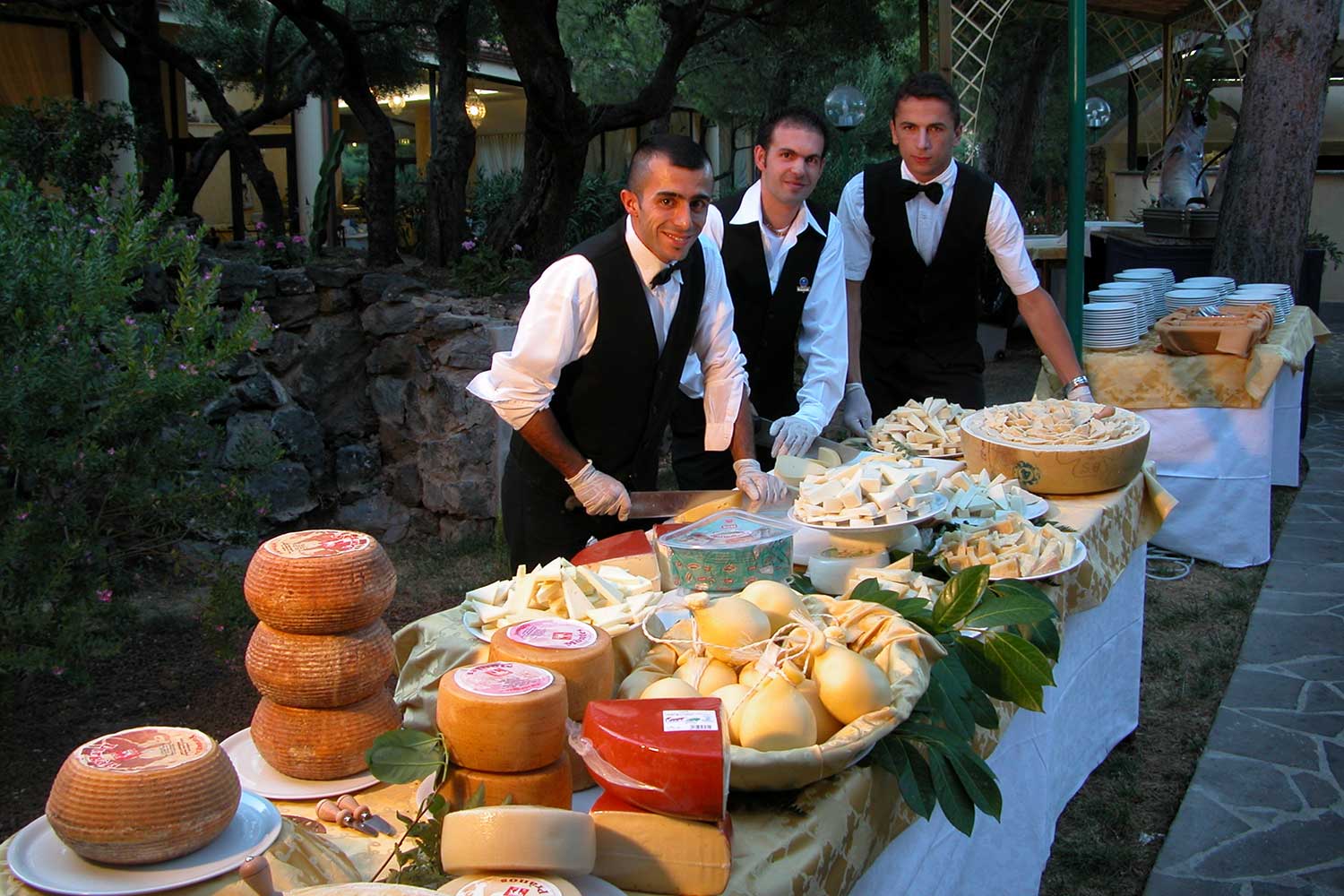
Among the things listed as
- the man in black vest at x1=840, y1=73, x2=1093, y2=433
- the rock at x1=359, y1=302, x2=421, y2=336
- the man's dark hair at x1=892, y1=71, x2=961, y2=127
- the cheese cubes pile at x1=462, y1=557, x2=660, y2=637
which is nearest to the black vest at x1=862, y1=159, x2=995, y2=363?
the man in black vest at x1=840, y1=73, x2=1093, y2=433

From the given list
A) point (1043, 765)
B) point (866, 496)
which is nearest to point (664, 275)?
point (866, 496)

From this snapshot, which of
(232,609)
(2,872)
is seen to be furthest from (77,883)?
(232,609)

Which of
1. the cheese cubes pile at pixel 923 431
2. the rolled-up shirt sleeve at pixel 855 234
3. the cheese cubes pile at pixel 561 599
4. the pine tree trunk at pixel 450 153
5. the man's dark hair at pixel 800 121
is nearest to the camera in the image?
the cheese cubes pile at pixel 561 599

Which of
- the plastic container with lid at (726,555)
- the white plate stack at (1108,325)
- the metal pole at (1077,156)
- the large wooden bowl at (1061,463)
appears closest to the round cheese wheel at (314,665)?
the plastic container with lid at (726,555)

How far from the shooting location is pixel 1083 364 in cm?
541

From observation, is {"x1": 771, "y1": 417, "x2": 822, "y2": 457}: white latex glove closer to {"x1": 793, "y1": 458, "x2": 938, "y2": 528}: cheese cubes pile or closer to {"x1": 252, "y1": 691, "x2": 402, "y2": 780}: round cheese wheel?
{"x1": 793, "y1": 458, "x2": 938, "y2": 528}: cheese cubes pile

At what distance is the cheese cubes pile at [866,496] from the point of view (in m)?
2.41

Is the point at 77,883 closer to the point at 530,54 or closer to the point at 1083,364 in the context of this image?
the point at 1083,364

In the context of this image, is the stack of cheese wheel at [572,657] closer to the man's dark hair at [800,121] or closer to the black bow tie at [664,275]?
the black bow tie at [664,275]

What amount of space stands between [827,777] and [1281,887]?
2.19m

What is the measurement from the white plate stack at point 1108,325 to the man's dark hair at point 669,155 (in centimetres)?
322

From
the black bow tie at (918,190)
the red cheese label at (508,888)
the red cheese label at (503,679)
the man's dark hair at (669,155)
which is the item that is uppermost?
the man's dark hair at (669,155)

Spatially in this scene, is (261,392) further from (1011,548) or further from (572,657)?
(572,657)

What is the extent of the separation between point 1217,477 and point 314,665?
16.0 feet
